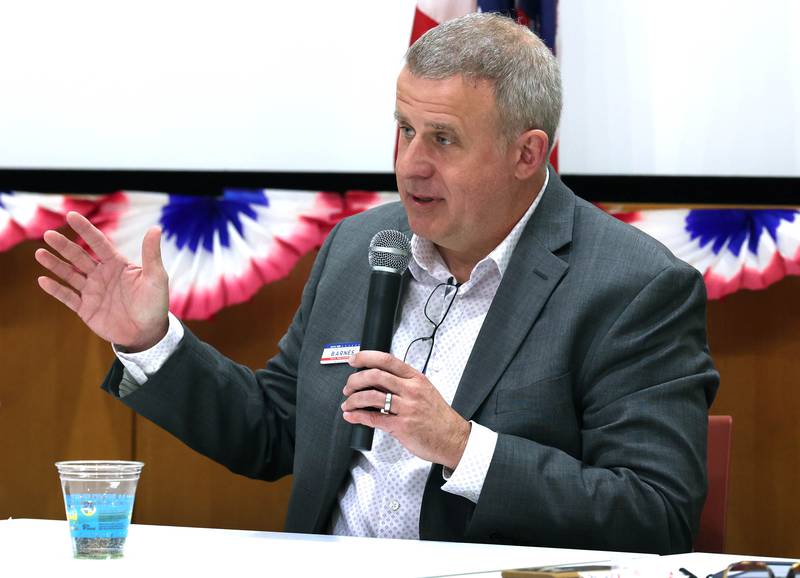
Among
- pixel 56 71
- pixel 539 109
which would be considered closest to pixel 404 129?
pixel 539 109

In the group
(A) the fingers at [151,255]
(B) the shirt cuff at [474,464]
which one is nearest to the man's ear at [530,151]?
(B) the shirt cuff at [474,464]

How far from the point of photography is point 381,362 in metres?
1.67

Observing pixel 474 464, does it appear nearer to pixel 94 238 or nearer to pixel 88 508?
pixel 88 508

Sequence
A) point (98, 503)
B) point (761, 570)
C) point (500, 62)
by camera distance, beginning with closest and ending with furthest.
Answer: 1. point (761, 570)
2. point (98, 503)
3. point (500, 62)

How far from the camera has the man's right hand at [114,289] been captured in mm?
1933

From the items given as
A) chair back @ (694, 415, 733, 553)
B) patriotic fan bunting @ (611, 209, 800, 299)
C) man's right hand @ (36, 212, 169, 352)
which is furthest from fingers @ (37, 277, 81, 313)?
patriotic fan bunting @ (611, 209, 800, 299)

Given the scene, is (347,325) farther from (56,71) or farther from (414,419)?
(56,71)

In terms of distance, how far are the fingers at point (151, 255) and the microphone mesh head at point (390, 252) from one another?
14.9 inches

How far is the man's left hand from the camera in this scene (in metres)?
1.67

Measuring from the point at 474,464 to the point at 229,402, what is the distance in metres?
0.60

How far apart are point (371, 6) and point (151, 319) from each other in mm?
1440

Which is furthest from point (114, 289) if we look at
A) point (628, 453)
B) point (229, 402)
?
point (628, 453)

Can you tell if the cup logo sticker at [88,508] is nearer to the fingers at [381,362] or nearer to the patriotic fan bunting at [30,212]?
the fingers at [381,362]

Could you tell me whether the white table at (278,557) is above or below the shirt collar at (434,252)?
below
